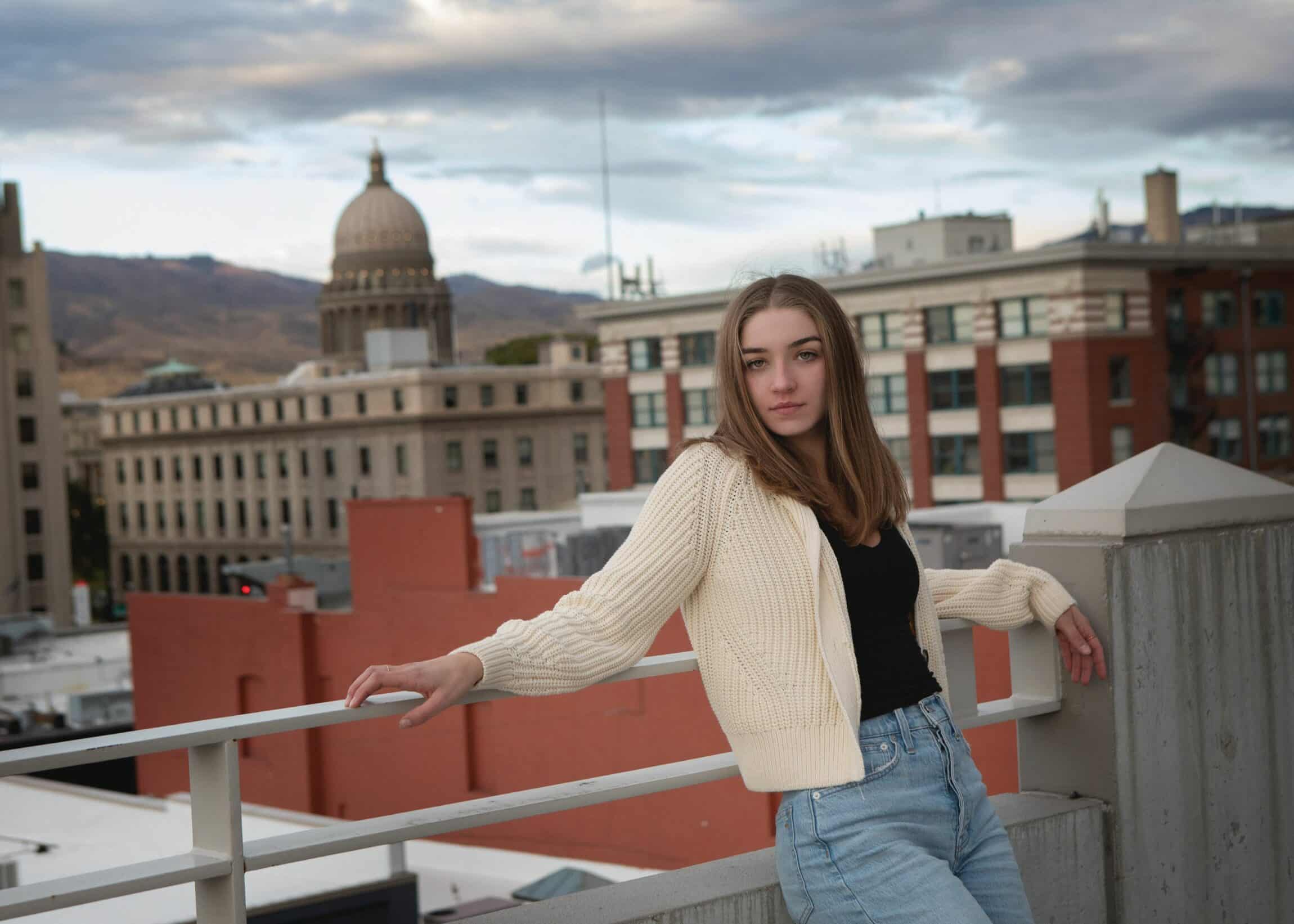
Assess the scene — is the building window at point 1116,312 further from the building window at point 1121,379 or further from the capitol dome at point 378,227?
→ the capitol dome at point 378,227

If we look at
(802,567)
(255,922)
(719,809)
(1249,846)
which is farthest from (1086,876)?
(719,809)

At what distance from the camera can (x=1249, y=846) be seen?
15.8 feet

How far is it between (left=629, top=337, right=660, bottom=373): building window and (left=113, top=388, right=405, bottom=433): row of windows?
3189 centimetres

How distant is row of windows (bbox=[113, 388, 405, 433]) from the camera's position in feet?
315

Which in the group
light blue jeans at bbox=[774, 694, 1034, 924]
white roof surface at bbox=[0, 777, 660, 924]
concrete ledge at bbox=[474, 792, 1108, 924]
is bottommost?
white roof surface at bbox=[0, 777, 660, 924]

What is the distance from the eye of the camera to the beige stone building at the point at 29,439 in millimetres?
87938

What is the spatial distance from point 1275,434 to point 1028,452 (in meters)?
10.4

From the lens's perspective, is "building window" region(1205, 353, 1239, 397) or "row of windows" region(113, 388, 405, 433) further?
"row of windows" region(113, 388, 405, 433)

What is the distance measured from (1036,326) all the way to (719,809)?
3666 cm

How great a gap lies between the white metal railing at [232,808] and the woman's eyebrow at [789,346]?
0.74 m

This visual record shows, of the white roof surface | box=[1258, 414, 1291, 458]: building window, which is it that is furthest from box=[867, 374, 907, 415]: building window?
the white roof surface

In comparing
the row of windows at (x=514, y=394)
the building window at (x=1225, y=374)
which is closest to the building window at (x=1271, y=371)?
the building window at (x=1225, y=374)

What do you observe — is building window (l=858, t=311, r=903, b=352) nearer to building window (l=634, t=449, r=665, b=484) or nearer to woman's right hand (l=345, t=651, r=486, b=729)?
building window (l=634, t=449, r=665, b=484)

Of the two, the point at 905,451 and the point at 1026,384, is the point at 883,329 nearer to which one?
the point at 905,451
